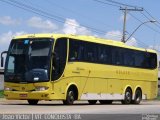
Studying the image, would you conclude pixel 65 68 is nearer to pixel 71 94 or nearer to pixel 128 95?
pixel 71 94

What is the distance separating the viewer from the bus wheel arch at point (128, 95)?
3506 centimetres

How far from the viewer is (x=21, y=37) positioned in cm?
2822

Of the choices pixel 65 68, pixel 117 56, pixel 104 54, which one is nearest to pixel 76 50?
pixel 65 68

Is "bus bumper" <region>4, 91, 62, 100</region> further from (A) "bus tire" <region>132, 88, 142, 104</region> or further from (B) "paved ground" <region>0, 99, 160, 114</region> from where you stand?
(A) "bus tire" <region>132, 88, 142, 104</region>

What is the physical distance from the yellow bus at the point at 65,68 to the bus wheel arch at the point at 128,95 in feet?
1.26

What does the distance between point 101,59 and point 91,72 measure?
1350 mm

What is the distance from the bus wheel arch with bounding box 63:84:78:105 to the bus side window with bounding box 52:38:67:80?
124cm

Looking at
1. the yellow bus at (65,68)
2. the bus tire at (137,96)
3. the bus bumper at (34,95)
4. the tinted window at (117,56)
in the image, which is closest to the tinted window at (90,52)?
the yellow bus at (65,68)

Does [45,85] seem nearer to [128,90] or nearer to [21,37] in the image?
[21,37]

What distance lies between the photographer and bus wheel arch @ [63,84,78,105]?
28.5 metres

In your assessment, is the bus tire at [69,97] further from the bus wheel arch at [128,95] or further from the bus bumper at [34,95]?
A: the bus wheel arch at [128,95]

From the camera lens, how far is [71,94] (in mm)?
28766

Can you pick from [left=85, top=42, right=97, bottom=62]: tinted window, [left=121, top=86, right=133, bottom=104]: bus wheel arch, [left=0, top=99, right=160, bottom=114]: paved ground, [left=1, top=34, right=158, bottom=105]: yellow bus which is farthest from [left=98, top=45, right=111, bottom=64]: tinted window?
[left=0, top=99, right=160, bottom=114]: paved ground

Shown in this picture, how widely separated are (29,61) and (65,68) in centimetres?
193
